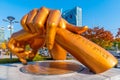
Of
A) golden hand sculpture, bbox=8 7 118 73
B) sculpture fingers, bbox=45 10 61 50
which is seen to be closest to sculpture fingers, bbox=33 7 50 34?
golden hand sculpture, bbox=8 7 118 73

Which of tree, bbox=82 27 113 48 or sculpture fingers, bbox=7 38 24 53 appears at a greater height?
tree, bbox=82 27 113 48

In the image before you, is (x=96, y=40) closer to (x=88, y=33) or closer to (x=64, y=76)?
(x=88, y=33)

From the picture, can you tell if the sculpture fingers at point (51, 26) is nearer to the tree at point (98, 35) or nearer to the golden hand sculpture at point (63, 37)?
the golden hand sculpture at point (63, 37)

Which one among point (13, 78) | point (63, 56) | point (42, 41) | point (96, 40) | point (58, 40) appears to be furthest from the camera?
point (96, 40)

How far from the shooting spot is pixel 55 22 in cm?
868

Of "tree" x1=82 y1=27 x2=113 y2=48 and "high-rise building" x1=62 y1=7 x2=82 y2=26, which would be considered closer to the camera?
"tree" x1=82 y1=27 x2=113 y2=48

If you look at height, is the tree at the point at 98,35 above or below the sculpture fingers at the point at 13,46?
above

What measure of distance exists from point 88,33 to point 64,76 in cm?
2437

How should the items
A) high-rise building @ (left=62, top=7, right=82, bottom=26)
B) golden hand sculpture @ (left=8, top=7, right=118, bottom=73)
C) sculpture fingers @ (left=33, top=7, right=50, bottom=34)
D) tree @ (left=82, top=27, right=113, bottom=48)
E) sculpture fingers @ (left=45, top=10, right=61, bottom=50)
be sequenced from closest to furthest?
golden hand sculpture @ (left=8, top=7, right=118, bottom=73)
sculpture fingers @ (left=45, top=10, right=61, bottom=50)
sculpture fingers @ (left=33, top=7, right=50, bottom=34)
tree @ (left=82, top=27, right=113, bottom=48)
high-rise building @ (left=62, top=7, right=82, bottom=26)

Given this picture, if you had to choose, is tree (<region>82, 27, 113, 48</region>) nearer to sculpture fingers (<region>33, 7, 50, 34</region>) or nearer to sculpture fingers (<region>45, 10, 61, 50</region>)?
sculpture fingers (<region>33, 7, 50, 34</region>)

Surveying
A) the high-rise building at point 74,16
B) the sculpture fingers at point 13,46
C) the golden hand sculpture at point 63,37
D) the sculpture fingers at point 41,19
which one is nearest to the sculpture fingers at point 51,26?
the golden hand sculpture at point 63,37

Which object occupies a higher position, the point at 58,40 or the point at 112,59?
the point at 58,40

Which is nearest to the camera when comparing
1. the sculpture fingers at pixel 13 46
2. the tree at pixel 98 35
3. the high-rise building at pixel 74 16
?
the sculpture fingers at pixel 13 46

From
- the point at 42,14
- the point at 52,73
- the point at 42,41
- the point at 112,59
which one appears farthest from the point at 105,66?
the point at 42,41
